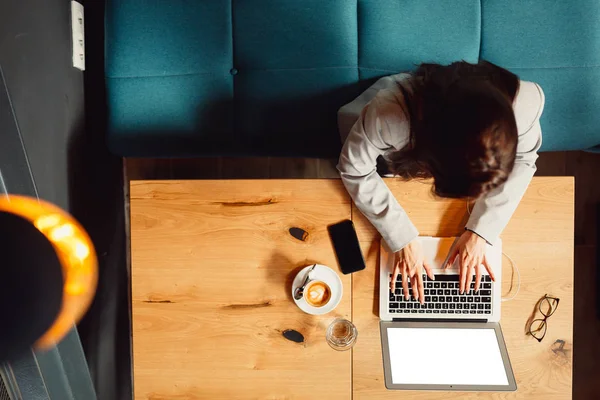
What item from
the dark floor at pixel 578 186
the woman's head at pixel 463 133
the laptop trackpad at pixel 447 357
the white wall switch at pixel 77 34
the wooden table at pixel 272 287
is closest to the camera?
the woman's head at pixel 463 133

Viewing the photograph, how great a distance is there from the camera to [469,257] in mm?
1196

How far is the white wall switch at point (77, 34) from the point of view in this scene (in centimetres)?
149

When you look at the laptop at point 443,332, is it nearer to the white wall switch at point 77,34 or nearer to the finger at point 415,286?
the finger at point 415,286

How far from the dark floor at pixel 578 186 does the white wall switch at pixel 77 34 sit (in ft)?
1.71

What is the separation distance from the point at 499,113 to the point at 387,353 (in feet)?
2.13

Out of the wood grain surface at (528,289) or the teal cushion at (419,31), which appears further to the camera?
the teal cushion at (419,31)

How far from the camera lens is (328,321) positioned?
126 centimetres

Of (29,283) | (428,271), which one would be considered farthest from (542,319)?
(29,283)

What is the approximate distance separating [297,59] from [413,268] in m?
0.71

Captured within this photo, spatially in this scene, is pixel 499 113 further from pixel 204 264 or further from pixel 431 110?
pixel 204 264

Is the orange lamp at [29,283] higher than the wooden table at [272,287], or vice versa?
the orange lamp at [29,283]

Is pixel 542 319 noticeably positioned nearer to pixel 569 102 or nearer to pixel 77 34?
pixel 569 102

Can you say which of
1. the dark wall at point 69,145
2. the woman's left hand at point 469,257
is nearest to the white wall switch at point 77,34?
the dark wall at point 69,145

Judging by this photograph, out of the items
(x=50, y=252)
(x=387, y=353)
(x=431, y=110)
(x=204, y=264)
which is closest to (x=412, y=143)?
(x=431, y=110)
